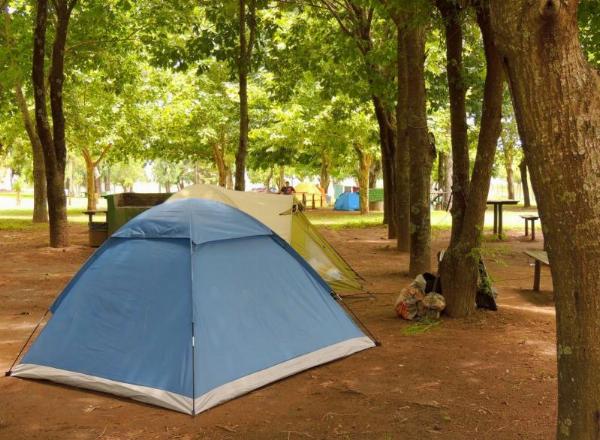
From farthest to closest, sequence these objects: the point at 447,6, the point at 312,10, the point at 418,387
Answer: the point at 312,10 → the point at 447,6 → the point at 418,387

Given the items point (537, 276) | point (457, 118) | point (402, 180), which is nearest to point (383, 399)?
point (457, 118)

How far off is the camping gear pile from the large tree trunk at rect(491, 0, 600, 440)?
428 cm

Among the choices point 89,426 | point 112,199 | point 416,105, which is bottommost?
point 89,426

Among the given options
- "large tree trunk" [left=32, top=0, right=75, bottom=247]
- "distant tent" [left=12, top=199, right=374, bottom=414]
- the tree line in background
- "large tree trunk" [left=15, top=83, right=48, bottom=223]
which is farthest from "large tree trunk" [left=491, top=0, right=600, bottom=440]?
"large tree trunk" [left=15, top=83, right=48, bottom=223]

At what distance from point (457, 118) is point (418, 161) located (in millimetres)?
1948

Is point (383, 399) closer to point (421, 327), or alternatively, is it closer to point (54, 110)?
point (421, 327)

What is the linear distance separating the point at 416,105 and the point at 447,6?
253 centimetres

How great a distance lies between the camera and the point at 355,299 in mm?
8562

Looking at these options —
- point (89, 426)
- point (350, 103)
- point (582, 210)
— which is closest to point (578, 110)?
point (582, 210)

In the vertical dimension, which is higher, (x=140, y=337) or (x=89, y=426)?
(x=140, y=337)

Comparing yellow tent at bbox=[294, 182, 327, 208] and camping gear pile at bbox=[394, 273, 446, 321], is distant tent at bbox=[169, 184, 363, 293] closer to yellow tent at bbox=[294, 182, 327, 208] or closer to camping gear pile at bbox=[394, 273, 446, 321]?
camping gear pile at bbox=[394, 273, 446, 321]

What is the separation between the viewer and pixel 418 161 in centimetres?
939

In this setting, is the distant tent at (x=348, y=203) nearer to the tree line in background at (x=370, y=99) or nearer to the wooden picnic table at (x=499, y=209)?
the tree line in background at (x=370, y=99)

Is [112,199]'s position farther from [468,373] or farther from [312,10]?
[468,373]
